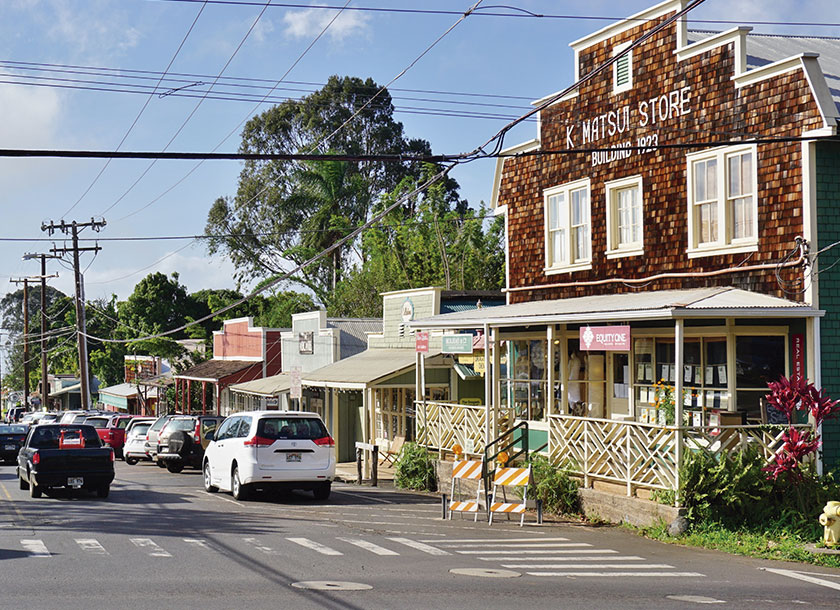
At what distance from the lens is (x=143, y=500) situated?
2228 cm

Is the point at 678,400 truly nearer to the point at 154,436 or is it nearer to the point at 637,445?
the point at 637,445

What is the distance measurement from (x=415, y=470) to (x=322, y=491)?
328cm

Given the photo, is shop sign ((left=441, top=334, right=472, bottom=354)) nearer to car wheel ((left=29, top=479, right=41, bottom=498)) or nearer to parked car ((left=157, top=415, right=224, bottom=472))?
car wheel ((left=29, top=479, right=41, bottom=498))

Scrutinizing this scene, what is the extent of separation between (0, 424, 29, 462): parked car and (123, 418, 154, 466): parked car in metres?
4.61

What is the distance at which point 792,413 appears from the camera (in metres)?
16.9

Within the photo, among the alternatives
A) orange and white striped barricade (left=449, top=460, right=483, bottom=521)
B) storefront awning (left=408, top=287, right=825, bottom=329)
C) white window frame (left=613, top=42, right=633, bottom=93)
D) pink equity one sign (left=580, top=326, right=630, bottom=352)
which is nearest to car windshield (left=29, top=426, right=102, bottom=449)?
storefront awning (left=408, top=287, right=825, bottom=329)

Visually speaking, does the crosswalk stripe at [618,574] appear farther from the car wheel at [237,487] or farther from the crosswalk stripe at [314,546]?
the car wheel at [237,487]

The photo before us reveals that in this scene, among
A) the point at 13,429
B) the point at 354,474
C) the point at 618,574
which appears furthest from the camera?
the point at 13,429

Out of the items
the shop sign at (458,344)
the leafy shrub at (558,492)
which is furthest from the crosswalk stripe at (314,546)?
the shop sign at (458,344)

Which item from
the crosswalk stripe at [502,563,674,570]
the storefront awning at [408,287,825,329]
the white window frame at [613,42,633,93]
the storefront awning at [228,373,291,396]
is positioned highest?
the white window frame at [613,42,633,93]

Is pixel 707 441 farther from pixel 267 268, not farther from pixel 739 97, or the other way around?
pixel 267 268

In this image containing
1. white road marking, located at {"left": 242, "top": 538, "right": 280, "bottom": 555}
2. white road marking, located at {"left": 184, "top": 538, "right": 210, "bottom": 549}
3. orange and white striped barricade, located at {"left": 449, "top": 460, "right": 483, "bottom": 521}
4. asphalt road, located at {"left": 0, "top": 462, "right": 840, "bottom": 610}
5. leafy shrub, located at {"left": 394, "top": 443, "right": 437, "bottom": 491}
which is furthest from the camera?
leafy shrub, located at {"left": 394, "top": 443, "right": 437, "bottom": 491}

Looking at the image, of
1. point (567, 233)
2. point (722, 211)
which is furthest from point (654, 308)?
point (567, 233)

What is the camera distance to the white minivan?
21156mm
